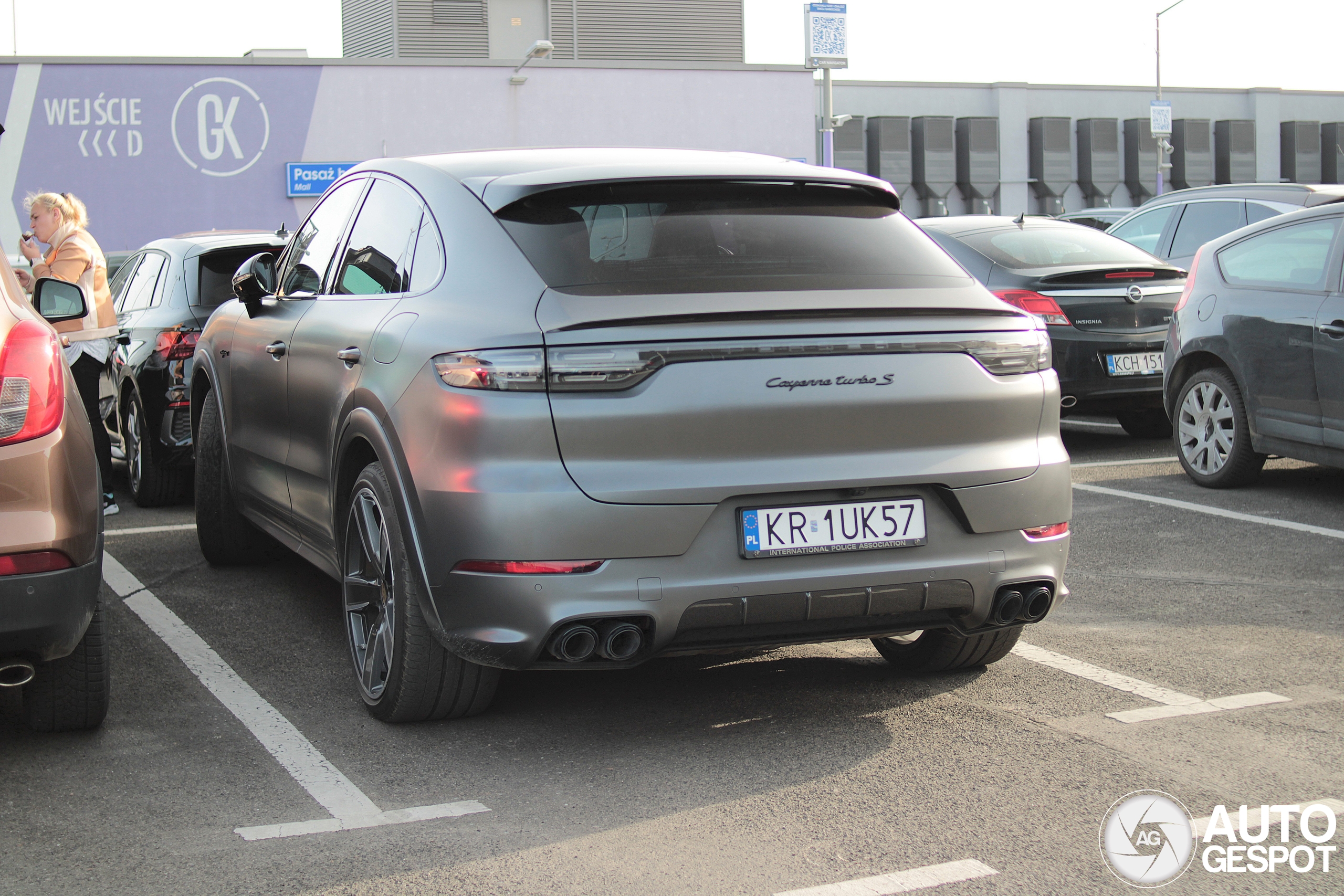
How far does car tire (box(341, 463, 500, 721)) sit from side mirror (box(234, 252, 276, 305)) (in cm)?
137

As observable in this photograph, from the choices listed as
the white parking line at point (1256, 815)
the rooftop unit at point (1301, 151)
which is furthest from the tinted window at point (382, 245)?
the rooftop unit at point (1301, 151)

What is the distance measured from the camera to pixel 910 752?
3793 mm

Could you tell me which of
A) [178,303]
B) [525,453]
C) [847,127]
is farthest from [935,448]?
[847,127]

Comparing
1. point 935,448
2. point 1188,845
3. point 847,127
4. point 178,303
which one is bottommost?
point 1188,845

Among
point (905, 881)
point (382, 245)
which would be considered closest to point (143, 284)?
point (382, 245)

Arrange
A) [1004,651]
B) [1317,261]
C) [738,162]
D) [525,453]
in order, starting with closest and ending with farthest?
[525,453]
[738,162]
[1004,651]
[1317,261]

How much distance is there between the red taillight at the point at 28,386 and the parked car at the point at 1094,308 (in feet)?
20.9

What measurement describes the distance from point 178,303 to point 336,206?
311 centimetres

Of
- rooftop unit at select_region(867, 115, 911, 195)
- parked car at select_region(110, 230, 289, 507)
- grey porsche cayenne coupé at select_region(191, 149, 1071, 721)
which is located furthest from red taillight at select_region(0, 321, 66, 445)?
rooftop unit at select_region(867, 115, 911, 195)

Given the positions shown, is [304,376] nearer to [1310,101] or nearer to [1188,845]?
[1188,845]

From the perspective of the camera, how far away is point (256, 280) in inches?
207

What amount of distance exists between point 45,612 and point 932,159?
179 ft

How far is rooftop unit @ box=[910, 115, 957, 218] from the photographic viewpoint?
55.4m

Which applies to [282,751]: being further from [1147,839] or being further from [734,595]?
[1147,839]
